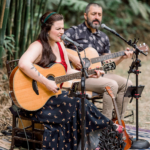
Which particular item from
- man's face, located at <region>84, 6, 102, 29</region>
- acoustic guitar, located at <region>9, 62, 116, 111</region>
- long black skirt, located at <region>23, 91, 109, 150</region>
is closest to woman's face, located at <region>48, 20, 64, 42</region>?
acoustic guitar, located at <region>9, 62, 116, 111</region>

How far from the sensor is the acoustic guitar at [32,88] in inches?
90.2

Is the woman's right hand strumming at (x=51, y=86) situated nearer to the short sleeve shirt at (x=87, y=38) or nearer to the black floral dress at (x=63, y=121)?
the black floral dress at (x=63, y=121)

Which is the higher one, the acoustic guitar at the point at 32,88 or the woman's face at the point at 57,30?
the woman's face at the point at 57,30

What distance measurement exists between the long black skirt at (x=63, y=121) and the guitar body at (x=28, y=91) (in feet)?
0.26

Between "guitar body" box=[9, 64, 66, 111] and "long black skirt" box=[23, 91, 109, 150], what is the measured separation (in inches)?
3.1

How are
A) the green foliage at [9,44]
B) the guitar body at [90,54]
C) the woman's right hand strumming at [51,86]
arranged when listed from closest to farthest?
the woman's right hand strumming at [51,86]
the guitar body at [90,54]
the green foliage at [9,44]

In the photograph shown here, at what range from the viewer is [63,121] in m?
2.42

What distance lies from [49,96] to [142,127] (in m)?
1.67

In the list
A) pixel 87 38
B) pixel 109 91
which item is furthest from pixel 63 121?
pixel 87 38

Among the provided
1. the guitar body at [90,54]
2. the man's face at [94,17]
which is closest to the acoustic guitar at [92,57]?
the guitar body at [90,54]

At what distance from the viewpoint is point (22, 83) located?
2330mm

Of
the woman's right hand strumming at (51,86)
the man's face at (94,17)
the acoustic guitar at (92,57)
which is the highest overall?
the man's face at (94,17)

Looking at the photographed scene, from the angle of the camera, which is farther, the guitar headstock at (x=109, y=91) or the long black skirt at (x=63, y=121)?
the guitar headstock at (x=109, y=91)

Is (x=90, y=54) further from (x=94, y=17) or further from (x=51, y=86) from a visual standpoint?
(x=51, y=86)
